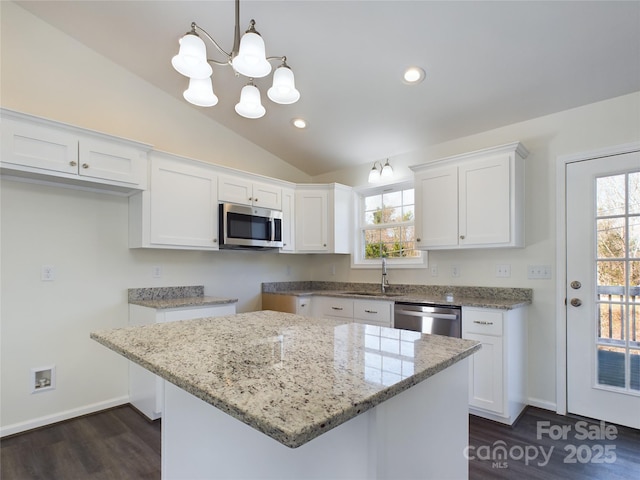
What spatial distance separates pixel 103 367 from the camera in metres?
2.79

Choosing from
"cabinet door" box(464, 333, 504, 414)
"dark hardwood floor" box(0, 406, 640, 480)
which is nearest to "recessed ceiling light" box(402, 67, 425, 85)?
"cabinet door" box(464, 333, 504, 414)

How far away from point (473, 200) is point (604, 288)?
1128mm

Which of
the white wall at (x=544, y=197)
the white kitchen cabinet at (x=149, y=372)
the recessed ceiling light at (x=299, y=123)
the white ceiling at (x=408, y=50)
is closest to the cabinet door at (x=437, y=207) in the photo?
the white wall at (x=544, y=197)

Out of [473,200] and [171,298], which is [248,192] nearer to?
[171,298]

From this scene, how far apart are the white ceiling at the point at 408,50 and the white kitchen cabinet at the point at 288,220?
0.96m

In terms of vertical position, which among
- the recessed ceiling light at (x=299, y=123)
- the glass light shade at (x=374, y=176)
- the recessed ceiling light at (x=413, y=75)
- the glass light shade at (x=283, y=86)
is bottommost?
the glass light shade at (x=374, y=176)

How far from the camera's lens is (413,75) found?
2549mm

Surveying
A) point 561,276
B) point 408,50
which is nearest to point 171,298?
point 408,50

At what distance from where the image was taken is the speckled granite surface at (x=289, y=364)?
63 centimetres

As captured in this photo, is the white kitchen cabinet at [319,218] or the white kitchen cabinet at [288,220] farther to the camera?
the white kitchen cabinet at [319,218]

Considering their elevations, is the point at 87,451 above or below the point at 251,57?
below

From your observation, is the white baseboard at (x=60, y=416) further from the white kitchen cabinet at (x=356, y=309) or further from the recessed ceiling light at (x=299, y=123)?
the recessed ceiling light at (x=299, y=123)

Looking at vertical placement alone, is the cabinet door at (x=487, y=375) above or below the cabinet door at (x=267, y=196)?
below

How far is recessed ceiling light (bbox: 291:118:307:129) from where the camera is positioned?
3.43 m
